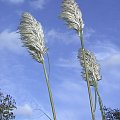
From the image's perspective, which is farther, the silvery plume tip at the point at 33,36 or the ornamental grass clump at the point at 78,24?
the ornamental grass clump at the point at 78,24

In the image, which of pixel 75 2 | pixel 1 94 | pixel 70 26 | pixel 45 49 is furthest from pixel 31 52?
pixel 1 94

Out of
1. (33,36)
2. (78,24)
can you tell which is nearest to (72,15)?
(78,24)

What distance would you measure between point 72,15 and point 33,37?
104cm

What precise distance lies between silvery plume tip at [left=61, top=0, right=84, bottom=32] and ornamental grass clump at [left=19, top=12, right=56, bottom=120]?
0.64 metres

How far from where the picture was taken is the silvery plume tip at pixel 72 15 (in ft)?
29.6

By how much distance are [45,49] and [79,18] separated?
1.08 metres

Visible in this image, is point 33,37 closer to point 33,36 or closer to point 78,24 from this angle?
point 33,36

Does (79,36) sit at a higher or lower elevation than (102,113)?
higher

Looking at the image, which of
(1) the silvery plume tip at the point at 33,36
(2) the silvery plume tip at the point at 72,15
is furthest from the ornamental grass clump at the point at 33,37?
(2) the silvery plume tip at the point at 72,15

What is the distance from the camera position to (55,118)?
25.2 feet

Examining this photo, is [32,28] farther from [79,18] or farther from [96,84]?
[96,84]

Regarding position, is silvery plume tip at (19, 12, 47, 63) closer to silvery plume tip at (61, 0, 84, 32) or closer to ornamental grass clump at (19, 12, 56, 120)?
ornamental grass clump at (19, 12, 56, 120)

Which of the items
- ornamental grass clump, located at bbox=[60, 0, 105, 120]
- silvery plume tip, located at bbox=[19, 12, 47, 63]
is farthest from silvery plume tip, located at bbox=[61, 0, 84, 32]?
silvery plume tip, located at bbox=[19, 12, 47, 63]

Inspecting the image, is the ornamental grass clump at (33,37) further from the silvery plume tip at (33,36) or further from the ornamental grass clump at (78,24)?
the ornamental grass clump at (78,24)
